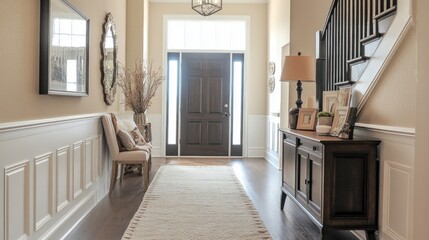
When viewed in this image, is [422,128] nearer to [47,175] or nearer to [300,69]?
[300,69]

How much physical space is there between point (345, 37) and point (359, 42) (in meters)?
0.33

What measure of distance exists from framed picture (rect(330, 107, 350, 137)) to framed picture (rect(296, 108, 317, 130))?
1.90 feet

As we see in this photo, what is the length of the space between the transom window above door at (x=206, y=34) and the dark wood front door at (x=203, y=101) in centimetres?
21

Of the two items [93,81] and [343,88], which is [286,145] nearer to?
[343,88]

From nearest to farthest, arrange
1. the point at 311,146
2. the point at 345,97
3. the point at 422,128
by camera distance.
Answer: the point at 422,128 < the point at 311,146 < the point at 345,97

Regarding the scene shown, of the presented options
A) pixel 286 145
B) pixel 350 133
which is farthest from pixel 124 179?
pixel 350 133

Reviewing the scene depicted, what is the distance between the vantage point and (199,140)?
27.2 ft

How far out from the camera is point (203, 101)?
27.1 ft

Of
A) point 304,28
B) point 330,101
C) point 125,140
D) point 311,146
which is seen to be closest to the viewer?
point 311,146

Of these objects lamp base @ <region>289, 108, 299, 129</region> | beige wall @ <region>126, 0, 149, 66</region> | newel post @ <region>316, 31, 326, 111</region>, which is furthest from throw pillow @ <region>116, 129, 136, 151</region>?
beige wall @ <region>126, 0, 149, 66</region>

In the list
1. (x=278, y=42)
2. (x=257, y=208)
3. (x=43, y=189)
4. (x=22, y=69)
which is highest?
(x=278, y=42)

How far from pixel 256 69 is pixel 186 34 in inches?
64.2

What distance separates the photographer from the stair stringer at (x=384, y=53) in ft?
8.26

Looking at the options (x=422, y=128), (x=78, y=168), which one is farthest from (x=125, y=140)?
(x=422, y=128)
